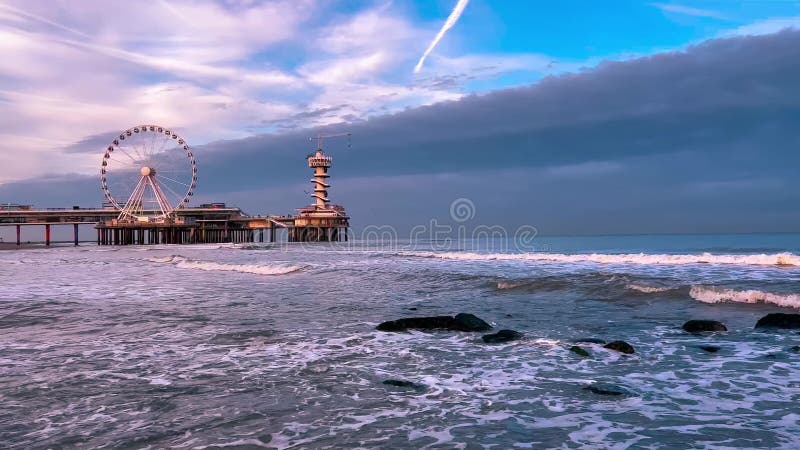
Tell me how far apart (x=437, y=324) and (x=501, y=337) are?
5.80 feet

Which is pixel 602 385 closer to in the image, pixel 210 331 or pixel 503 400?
pixel 503 400

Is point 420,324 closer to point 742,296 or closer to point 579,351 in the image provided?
point 579,351

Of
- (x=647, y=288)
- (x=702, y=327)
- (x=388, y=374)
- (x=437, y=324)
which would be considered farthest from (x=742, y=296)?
(x=388, y=374)

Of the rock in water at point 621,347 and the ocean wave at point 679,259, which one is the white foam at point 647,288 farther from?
the ocean wave at point 679,259

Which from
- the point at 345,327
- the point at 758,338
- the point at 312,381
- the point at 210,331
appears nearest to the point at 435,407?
the point at 312,381

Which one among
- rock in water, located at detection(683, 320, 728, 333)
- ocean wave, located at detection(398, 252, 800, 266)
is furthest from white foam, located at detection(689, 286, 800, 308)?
ocean wave, located at detection(398, 252, 800, 266)

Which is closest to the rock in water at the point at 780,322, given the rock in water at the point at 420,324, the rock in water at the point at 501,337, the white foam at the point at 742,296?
the white foam at the point at 742,296

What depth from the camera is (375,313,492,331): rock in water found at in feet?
37.4

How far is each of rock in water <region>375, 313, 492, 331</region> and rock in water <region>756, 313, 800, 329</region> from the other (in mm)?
5804

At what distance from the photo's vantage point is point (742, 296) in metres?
15.7

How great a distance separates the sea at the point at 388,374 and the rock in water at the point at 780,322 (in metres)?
0.44

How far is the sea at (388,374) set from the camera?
5.35m

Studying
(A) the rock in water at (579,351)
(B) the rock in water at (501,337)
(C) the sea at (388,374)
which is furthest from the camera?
(B) the rock in water at (501,337)

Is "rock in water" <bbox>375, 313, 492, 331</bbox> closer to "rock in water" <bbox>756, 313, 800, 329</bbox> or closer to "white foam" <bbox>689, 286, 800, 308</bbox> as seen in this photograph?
"rock in water" <bbox>756, 313, 800, 329</bbox>
